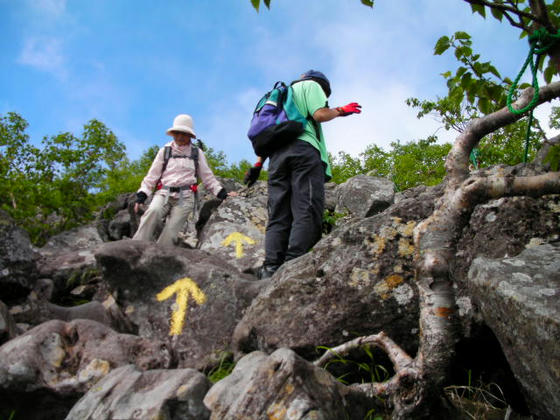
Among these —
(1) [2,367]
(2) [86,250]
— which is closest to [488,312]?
(1) [2,367]

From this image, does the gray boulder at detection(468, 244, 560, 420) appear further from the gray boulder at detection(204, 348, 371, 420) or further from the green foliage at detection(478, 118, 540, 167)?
the green foliage at detection(478, 118, 540, 167)

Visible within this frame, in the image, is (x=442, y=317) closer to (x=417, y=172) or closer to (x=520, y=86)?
(x=520, y=86)

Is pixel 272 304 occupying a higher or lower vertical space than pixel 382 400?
higher

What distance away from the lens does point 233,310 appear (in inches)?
175

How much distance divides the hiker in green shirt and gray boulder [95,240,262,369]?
41.2 inches

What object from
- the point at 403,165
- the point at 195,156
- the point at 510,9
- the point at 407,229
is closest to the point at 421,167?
the point at 403,165

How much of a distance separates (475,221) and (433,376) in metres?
1.44

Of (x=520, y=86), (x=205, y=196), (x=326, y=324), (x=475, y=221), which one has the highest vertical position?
(x=205, y=196)

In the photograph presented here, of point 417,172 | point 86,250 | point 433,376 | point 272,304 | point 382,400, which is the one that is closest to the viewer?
point 433,376

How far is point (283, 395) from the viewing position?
7.62ft

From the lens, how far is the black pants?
561 centimetres

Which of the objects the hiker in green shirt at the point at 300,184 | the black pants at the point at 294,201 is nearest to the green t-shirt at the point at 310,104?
the hiker in green shirt at the point at 300,184

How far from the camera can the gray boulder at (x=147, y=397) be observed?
8.07ft

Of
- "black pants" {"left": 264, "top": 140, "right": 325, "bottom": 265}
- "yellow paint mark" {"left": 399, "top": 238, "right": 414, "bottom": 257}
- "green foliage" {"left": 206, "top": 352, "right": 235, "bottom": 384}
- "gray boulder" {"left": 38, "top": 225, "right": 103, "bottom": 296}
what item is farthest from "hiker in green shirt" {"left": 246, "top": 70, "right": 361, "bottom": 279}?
"gray boulder" {"left": 38, "top": 225, "right": 103, "bottom": 296}
